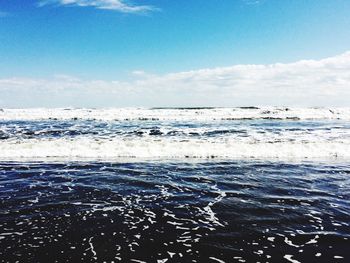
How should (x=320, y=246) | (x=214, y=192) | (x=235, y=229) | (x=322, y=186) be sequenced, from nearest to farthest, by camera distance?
(x=320, y=246) < (x=235, y=229) < (x=214, y=192) < (x=322, y=186)

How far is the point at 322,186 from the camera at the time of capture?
9719 millimetres

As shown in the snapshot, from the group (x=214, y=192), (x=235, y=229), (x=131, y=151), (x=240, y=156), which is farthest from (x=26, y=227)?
(x=240, y=156)

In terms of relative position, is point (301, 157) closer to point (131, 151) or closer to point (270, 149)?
point (270, 149)

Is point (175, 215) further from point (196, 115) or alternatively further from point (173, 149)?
point (196, 115)

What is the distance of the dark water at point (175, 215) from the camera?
17.9ft

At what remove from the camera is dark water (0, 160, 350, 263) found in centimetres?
545

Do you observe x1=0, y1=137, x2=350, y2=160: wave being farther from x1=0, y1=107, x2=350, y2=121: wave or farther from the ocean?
x1=0, y1=107, x2=350, y2=121: wave

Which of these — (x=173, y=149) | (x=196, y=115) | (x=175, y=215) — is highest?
(x=196, y=115)

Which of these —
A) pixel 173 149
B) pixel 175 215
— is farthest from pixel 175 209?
pixel 173 149

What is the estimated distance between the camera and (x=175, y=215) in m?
7.28

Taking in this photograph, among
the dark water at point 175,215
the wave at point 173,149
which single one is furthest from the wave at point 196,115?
the dark water at point 175,215

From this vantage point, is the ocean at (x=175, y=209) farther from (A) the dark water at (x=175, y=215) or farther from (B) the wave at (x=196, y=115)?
(B) the wave at (x=196, y=115)

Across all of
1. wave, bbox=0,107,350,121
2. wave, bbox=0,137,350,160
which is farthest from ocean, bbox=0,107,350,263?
wave, bbox=0,107,350,121

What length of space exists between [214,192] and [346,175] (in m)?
5.37
